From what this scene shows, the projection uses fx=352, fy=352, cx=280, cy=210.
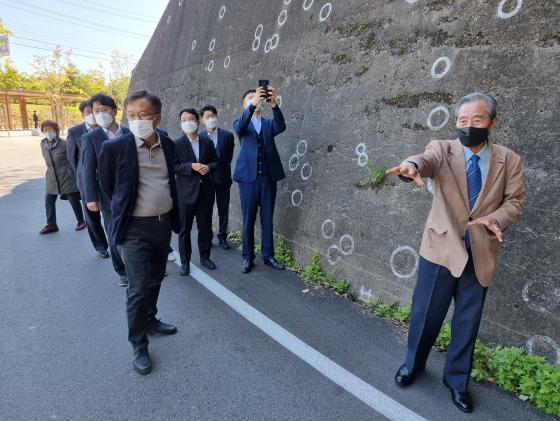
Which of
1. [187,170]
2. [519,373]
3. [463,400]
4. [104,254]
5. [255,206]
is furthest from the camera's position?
[104,254]

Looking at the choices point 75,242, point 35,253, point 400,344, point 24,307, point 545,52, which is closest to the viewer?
point 545,52

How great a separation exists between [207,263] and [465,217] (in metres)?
3.19

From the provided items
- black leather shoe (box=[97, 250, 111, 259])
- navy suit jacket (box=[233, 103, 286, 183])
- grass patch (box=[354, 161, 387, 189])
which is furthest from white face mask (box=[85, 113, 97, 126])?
grass patch (box=[354, 161, 387, 189])

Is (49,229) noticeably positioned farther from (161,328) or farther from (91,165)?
(161,328)

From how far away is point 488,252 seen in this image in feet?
6.98

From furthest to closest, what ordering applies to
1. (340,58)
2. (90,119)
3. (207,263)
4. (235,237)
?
(235,237), (90,119), (207,263), (340,58)

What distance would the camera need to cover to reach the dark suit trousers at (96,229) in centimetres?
462

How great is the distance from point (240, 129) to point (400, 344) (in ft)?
9.34

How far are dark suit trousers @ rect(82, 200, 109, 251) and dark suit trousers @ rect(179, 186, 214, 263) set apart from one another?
1.23 m

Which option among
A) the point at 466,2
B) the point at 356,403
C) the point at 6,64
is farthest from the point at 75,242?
the point at 6,64

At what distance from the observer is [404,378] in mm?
2432

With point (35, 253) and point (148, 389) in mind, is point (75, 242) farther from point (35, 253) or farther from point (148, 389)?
point (148, 389)

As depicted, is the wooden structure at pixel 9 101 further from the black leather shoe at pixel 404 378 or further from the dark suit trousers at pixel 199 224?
the black leather shoe at pixel 404 378

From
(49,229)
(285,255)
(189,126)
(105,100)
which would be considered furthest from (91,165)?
(49,229)
